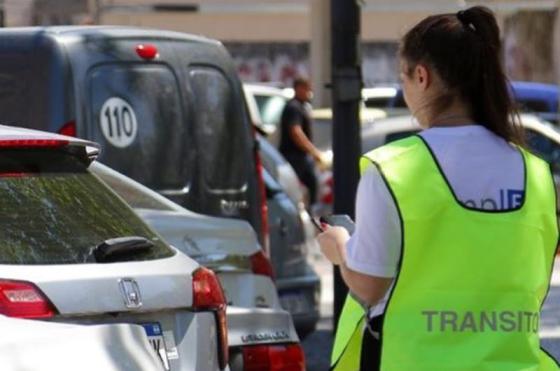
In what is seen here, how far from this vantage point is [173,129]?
8.52 metres

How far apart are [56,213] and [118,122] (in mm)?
3426

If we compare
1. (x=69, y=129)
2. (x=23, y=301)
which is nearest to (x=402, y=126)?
(x=69, y=129)

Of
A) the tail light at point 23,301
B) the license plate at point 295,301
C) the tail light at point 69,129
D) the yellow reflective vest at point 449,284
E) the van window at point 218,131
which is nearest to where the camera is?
the yellow reflective vest at point 449,284

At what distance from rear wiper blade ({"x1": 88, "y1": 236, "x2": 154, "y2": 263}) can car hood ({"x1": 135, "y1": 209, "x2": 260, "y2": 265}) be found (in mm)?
1747

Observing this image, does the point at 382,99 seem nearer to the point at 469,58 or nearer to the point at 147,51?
the point at 147,51

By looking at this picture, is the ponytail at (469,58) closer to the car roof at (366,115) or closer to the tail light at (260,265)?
the tail light at (260,265)

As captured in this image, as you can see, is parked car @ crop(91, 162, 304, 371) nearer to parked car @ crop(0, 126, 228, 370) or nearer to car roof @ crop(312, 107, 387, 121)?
parked car @ crop(0, 126, 228, 370)

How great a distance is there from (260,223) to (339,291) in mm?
1293

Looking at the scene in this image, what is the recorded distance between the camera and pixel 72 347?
13.9ft

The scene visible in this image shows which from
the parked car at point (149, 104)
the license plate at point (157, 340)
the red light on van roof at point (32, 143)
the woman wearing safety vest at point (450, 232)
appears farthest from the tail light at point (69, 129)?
the woman wearing safety vest at point (450, 232)

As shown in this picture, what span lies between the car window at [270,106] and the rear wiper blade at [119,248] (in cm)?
1590

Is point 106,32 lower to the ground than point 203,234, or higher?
higher

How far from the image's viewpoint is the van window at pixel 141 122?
322 inches

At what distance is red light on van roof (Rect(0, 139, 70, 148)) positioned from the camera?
193 inches
